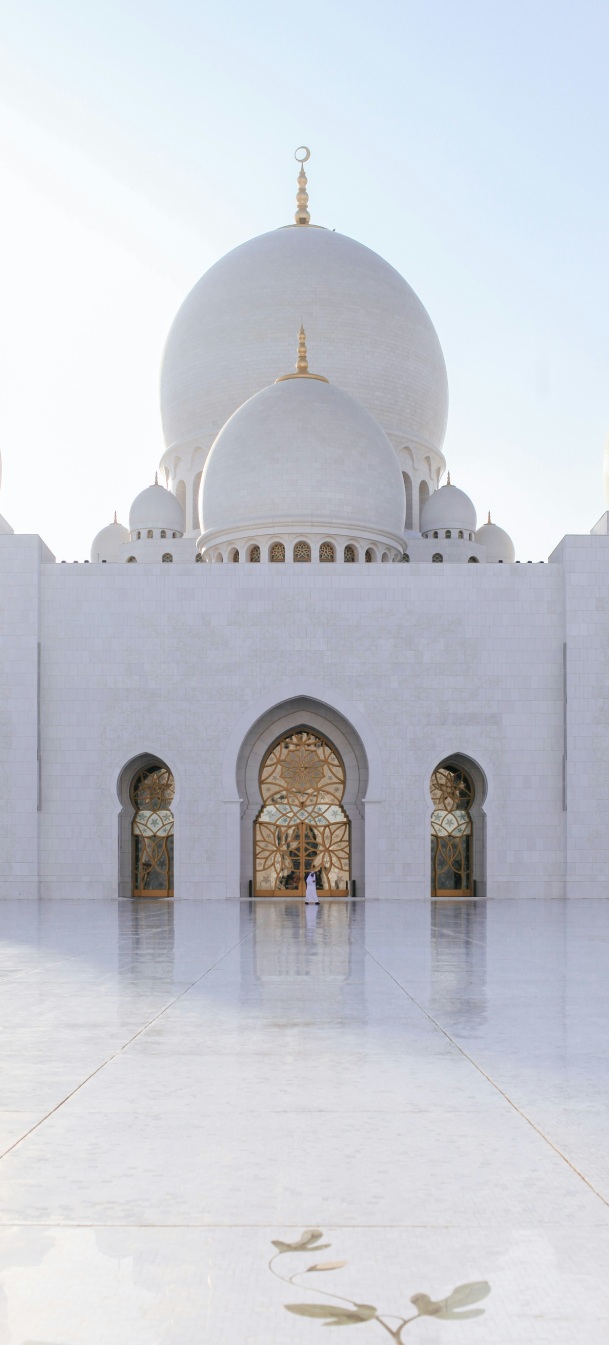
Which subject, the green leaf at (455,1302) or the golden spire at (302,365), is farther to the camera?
the golden spire at (302,365)

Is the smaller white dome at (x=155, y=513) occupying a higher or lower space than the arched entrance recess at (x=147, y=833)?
higher

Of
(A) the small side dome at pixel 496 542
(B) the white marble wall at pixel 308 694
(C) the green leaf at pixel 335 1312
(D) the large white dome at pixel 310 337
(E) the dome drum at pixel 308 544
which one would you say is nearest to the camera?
(C) the green leaf at pixel 335 1312

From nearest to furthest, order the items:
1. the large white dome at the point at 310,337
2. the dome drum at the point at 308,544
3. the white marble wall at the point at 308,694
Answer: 1. the white marble wall at the point at 308,694
2. the dome drum at the point at 308,544
3. the large white dome at the point at 310,337

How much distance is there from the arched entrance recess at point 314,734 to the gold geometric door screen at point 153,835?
1.02 meters

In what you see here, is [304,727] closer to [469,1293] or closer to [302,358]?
[302,358]

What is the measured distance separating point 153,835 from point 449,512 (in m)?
9.94

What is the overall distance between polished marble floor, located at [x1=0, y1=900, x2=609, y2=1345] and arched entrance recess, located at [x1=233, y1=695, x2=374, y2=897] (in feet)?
33.1

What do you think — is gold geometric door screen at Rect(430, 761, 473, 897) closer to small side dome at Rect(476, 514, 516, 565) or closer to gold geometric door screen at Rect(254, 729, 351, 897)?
gold geometric door screen at Rect(254, 729, 351, 897)

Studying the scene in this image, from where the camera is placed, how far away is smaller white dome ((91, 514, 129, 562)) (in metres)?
25.8

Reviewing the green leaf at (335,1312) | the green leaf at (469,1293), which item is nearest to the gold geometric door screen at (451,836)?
the green leaf at (469,1293)

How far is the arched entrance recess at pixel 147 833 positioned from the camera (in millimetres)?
16797

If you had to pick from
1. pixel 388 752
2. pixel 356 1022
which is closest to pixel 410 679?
pixel 388 752

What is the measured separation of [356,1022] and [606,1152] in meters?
2.17

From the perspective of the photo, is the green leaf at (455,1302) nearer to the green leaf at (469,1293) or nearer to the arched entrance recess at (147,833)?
the green leaf at (469,1293)
